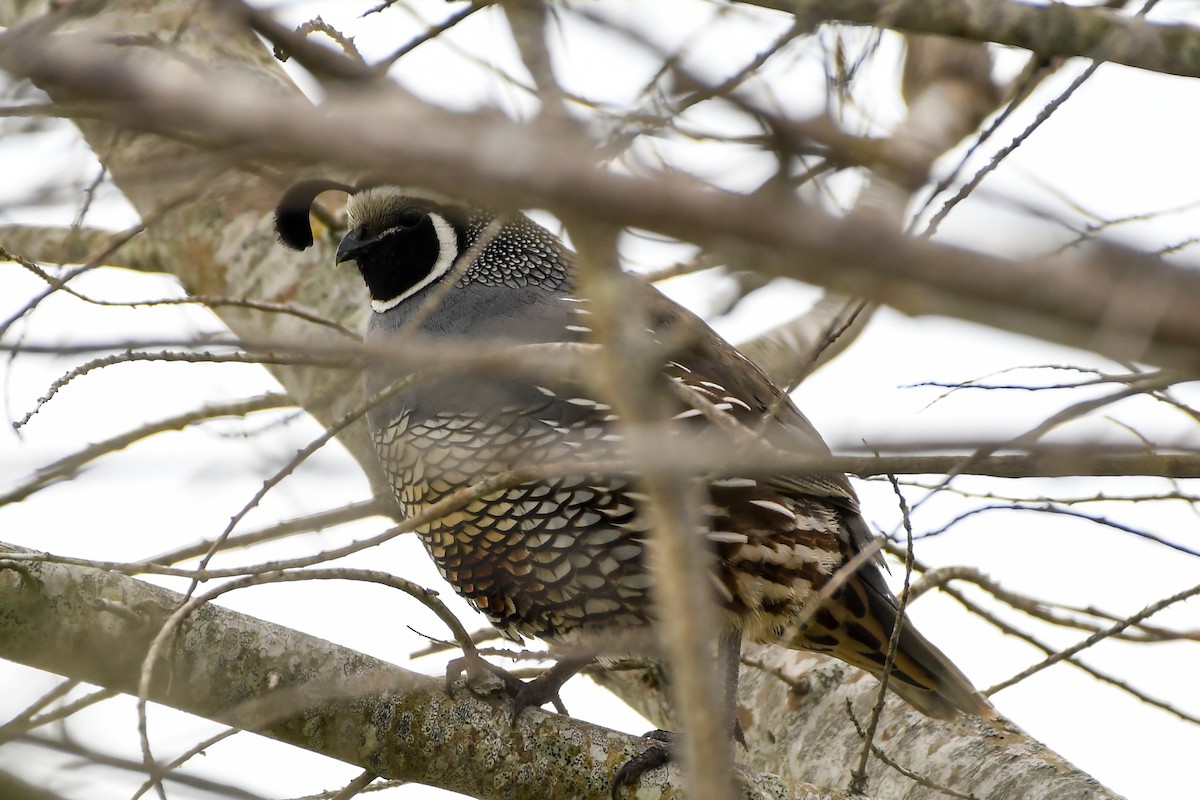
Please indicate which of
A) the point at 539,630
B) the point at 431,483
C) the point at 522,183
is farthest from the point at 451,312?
the point at 522,183

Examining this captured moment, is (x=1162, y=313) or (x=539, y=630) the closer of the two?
(x=1162, y=313)

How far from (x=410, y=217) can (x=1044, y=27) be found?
8.22ft

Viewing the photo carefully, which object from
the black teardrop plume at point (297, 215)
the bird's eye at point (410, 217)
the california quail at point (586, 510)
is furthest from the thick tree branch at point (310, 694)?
the bird's eye at point (410, 217)

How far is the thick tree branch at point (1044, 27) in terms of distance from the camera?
7.92 ft

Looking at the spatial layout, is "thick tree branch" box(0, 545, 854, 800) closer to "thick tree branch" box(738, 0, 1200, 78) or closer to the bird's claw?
the bird's claw

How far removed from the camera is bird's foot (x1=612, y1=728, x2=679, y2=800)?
2.93m

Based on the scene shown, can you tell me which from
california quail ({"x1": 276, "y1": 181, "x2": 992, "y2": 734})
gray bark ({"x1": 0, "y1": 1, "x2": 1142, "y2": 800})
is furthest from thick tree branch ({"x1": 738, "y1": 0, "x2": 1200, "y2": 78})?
gray bark ({"x1": 0, "y1": 1, "x2": 1142, "y2": 800})

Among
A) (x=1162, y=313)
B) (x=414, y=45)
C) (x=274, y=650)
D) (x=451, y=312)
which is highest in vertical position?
(x=451, y=312)

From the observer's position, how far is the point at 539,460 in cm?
346

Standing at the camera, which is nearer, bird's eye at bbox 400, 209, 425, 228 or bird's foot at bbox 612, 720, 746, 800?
bird's foot at bbox 612, 720, 746, 800

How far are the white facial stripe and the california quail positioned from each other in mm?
258

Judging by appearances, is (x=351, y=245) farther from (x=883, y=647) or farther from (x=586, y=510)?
(x=883, y=647)

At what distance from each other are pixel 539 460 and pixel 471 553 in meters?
0.45

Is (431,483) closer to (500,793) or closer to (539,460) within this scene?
(539,460)
